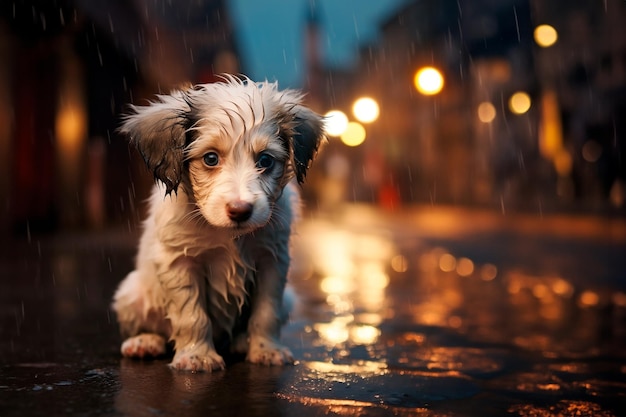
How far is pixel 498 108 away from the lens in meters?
48.5

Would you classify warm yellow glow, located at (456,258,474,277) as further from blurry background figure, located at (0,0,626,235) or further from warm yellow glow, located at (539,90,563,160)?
warm yellow glow, located at (539,90,563,160)

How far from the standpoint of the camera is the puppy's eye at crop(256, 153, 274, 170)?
4.03 metres

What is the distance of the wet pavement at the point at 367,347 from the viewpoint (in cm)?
371

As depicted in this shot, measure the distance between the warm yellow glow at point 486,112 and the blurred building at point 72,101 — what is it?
24758 mm

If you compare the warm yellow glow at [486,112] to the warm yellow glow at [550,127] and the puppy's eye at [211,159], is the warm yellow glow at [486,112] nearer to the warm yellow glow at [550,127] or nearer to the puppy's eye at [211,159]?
the warm yellow glow at [550,127]

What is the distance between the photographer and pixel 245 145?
3.97 meters

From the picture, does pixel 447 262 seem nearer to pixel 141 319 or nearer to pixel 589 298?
pixel 589 298

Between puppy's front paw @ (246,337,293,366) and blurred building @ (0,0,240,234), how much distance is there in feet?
40.8

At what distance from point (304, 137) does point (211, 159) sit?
60cm

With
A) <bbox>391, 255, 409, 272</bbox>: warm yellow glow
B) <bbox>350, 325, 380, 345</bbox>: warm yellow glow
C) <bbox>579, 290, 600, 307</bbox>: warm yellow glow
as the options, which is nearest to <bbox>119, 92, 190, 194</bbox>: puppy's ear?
<bbox>350, 325, 380, 345</bbox>: warm yellow glow

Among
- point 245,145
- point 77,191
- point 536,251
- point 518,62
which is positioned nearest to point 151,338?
point 245,145

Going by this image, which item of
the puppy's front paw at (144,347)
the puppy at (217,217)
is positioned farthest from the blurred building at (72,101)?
the puppy at (217,217)

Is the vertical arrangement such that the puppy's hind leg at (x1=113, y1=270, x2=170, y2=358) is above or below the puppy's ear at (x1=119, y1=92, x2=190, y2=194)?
below

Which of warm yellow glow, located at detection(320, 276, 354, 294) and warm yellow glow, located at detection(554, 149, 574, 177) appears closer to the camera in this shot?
warm yellow glow, located at detection(320, 276, 354, 294)
